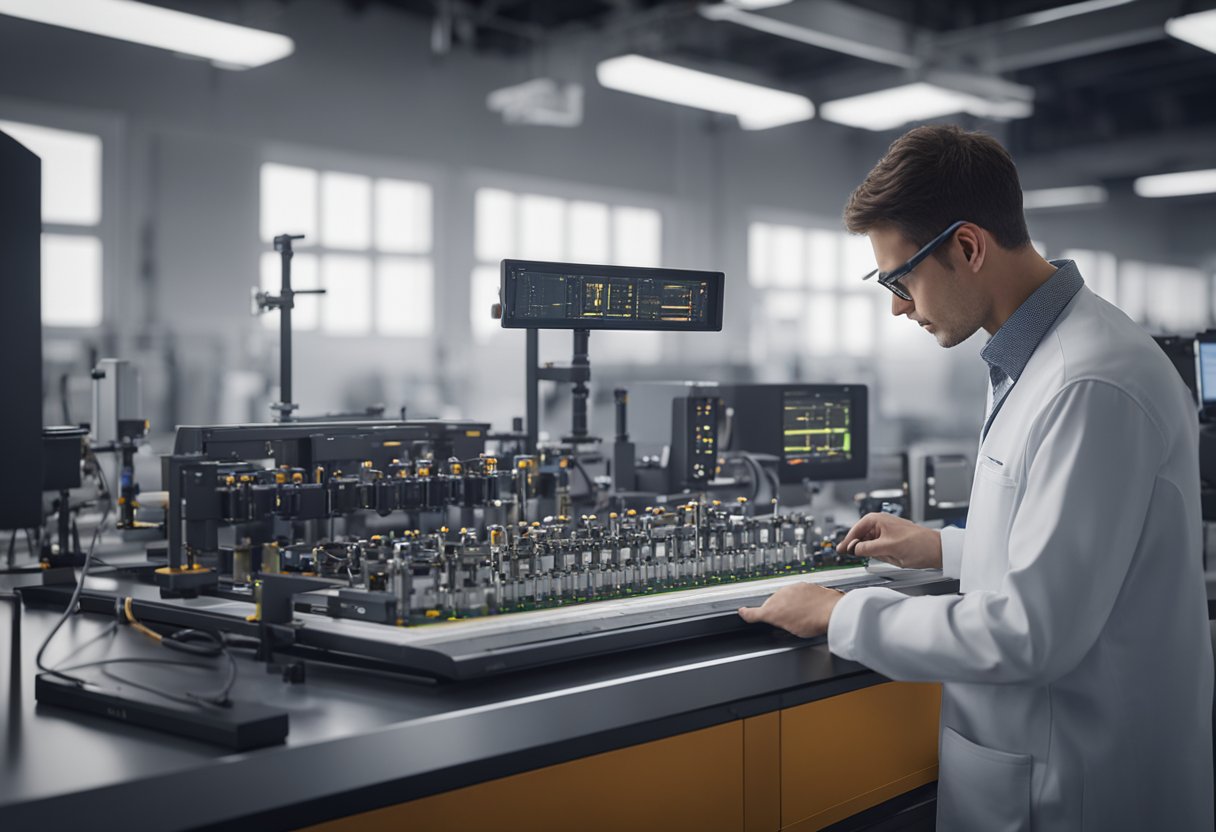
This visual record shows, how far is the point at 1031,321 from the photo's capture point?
59.0 inches

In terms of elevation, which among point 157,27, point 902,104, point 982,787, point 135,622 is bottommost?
point 982,787

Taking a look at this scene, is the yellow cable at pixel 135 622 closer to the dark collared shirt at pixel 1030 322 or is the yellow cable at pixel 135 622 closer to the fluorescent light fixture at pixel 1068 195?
the dark collared shirt at pixel 1030 322

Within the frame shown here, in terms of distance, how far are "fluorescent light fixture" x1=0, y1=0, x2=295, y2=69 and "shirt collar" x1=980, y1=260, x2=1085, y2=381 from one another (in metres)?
3.68

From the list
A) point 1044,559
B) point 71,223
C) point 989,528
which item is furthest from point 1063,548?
point 71,223

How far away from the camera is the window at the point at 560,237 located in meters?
7.81

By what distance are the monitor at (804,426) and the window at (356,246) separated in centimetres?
407

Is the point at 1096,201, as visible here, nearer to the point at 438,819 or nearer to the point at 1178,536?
the point at 1178,536

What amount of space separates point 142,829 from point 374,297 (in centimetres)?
657

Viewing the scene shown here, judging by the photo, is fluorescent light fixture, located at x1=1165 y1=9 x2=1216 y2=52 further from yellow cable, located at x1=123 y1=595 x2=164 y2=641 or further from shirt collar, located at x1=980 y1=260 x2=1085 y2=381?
yellow cable, located at x1=123 y1=595 x2=164 y2=641

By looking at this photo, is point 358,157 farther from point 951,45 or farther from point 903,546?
point 903,546

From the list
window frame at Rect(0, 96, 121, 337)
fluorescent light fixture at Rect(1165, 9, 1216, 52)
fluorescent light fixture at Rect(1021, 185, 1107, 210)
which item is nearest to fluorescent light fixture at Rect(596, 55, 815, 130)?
fluorescent light fixture at Rect(1165, 9, 1216, 52)

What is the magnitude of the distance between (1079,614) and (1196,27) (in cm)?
410

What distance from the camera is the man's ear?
1.47m

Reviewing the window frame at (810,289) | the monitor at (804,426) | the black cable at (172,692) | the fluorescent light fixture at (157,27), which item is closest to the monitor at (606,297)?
the monitor at (804,426)
